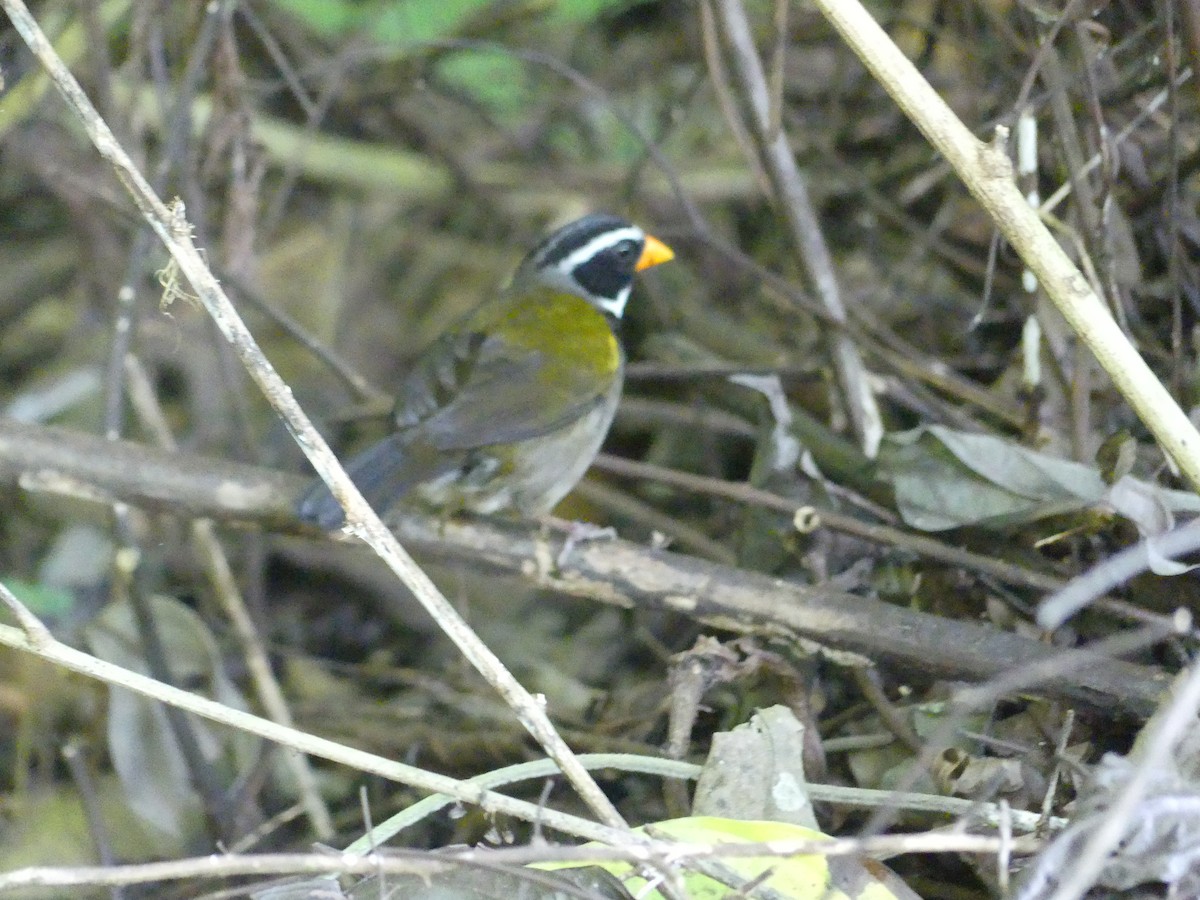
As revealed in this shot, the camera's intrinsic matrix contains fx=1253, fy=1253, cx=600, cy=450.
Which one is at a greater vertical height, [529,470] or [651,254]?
[651,254]

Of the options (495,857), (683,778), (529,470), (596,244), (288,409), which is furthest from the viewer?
(596,244)

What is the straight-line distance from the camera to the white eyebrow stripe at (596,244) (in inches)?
164

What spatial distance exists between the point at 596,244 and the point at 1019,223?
7.06 ft

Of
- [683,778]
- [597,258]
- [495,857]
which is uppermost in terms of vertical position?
[597,258]

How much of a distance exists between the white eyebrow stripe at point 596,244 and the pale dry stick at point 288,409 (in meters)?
2.30

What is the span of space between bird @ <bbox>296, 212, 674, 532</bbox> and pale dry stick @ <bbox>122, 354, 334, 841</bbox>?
55 centimetres

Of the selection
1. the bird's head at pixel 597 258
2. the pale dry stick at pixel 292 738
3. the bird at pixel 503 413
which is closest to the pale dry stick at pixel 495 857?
the pale dry stick at pixel 292 738

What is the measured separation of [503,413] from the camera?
3.46 metres

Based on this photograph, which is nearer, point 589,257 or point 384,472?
point 384,472

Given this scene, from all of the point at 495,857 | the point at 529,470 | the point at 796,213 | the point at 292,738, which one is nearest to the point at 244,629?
the point at 529,470

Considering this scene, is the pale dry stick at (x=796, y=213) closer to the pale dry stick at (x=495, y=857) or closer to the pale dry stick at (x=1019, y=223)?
the pale dry stick at (x=1019, y=223)

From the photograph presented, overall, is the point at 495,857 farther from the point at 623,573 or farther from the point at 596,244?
the point at 596,244

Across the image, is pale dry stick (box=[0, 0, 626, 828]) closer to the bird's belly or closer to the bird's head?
the bird's belly

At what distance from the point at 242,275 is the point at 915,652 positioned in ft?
7.02
